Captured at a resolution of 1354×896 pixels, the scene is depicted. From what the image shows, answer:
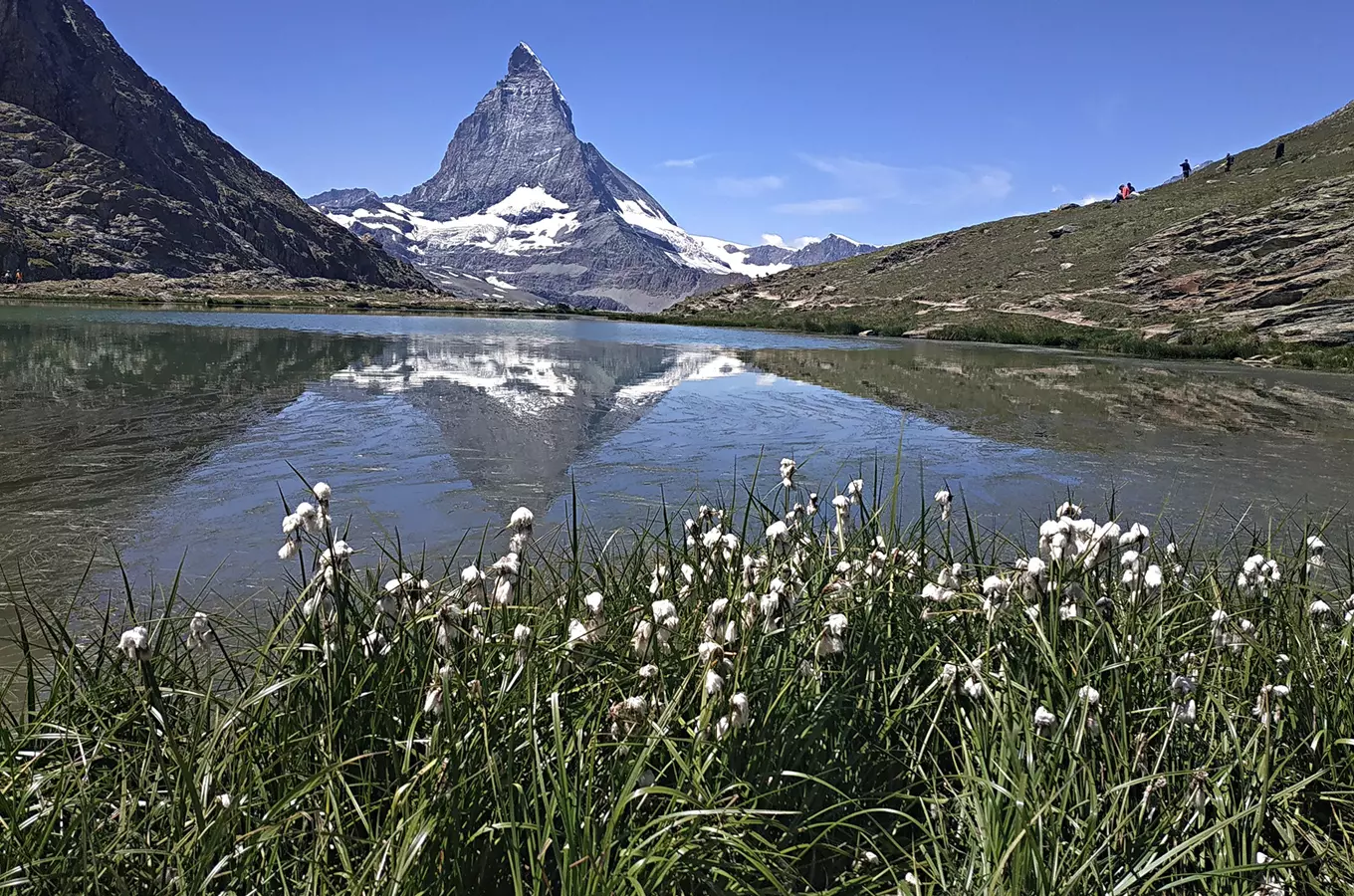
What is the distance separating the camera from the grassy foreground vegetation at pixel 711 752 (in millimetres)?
2092

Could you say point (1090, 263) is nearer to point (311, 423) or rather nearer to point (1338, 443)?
point (1338, 443)

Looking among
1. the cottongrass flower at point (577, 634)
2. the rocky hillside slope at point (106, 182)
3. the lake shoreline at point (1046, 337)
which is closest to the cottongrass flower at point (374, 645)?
the cottongrass flower at point (577, 634)

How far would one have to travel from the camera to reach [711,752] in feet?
7.97

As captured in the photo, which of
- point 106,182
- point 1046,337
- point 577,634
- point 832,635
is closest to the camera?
point 832,635

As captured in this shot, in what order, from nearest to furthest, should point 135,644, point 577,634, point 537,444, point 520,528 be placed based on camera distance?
point 135,644 < point 577,634 < point 520,528 < point 537,444

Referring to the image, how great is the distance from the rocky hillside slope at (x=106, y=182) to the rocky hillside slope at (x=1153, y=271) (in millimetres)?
107922

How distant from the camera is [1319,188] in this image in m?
43.5

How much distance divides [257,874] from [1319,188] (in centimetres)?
5775

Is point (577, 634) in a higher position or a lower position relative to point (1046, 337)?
lower

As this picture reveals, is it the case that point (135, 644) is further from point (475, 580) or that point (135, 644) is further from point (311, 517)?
point (475, 580)

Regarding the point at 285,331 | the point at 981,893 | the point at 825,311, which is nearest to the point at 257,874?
the point at 981,893

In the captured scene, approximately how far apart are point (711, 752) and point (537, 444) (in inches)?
378

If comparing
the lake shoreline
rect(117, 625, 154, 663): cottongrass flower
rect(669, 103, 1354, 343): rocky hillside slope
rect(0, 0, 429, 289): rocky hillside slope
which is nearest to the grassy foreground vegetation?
rect(117, 625, 154, 663): cottongrass flower

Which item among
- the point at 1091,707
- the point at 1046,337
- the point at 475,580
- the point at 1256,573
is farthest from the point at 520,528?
the point at 1046,337
